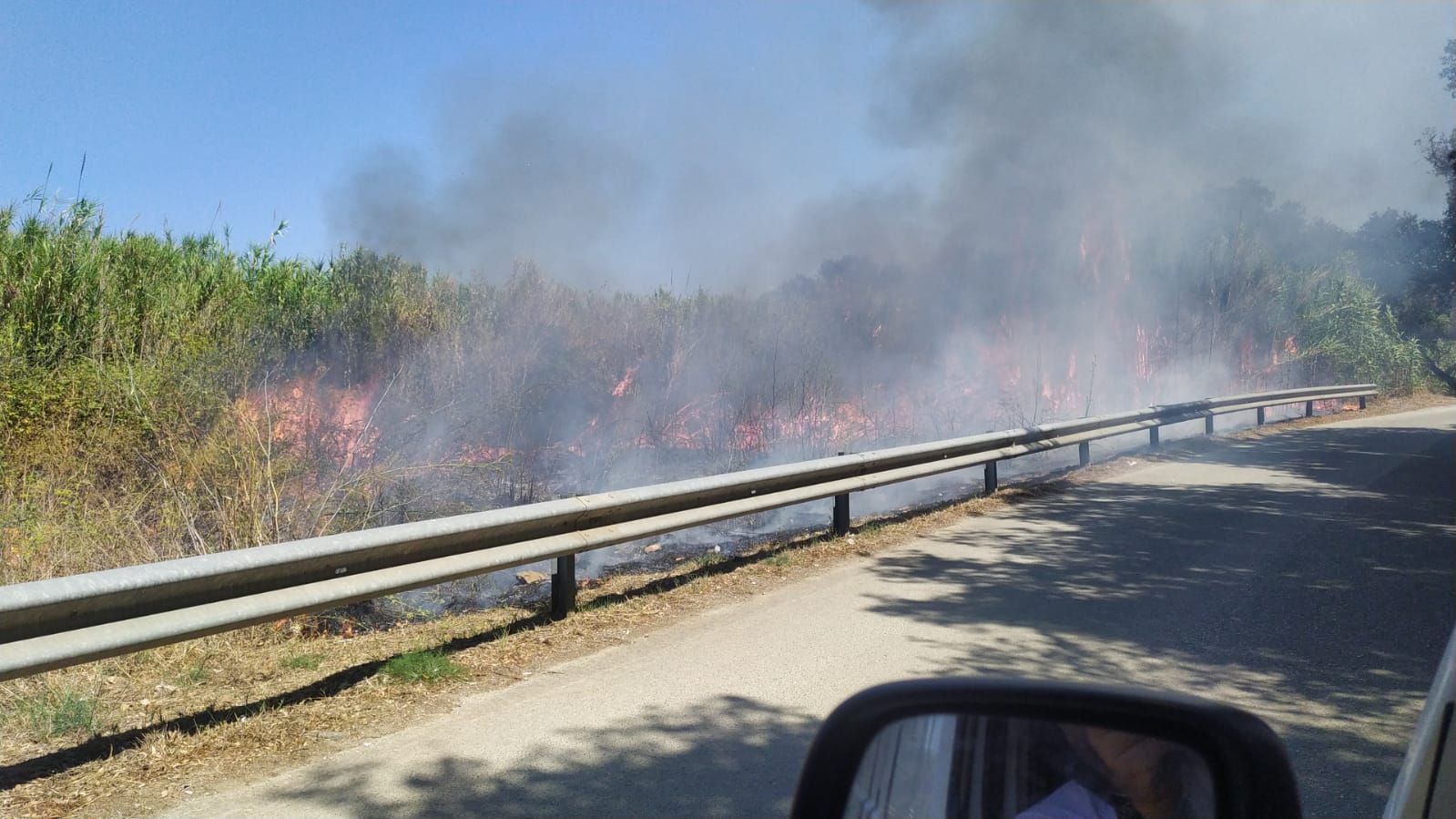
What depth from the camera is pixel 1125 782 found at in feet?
4.87

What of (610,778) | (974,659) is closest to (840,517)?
(974,659)

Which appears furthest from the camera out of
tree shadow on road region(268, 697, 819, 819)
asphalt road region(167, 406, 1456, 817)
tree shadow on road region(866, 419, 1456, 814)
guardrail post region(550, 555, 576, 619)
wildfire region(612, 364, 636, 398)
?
wildfire region(612, 364, 636, 398)

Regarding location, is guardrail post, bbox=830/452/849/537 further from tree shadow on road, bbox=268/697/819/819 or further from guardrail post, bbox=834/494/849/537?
tree shadow on road, bbox=268/697/819/819

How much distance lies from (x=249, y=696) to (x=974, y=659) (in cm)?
→ 326

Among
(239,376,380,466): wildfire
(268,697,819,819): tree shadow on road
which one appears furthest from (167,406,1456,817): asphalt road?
(239,376,380,466): wildfire

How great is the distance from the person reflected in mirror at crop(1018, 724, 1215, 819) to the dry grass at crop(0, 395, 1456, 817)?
308cm

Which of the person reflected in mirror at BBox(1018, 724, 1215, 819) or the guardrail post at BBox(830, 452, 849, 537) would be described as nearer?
→ the person reflected in mirror at BBox(1018, 724, 1215, 819)

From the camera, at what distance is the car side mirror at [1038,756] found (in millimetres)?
1362

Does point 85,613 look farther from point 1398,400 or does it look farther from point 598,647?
point 1398,400

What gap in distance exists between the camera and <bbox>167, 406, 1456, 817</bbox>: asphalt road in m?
3.40

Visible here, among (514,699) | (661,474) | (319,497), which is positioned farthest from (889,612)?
(661,474)

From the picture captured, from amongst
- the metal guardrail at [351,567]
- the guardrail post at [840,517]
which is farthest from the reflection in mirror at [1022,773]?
the guardrail post at [840,517]

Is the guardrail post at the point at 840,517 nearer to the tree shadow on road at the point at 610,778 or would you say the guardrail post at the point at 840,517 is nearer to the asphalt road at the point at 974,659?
the asphalt road at the point at 974,659

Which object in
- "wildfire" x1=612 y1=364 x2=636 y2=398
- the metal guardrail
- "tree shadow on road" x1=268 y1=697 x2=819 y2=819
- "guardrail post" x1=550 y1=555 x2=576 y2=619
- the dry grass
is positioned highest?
"wildfire" x1=612 y1=364 x2=636 y2=398
